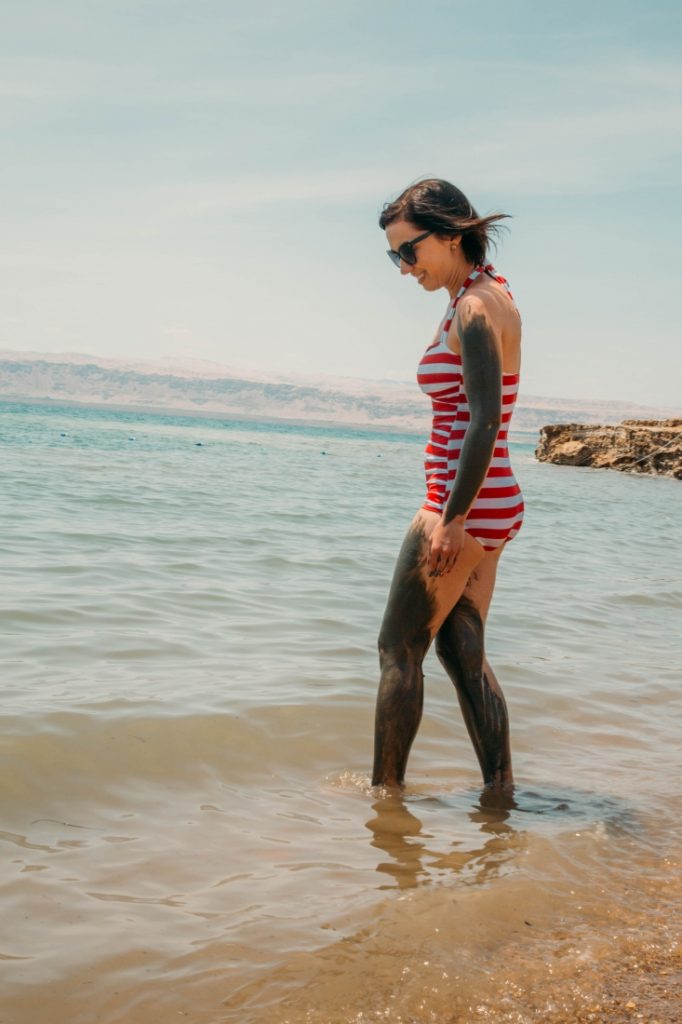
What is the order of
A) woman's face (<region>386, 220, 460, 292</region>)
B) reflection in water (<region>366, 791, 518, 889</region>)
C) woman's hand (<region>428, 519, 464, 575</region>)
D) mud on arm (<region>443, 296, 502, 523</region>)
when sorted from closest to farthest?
reflection in water (<region>366, 791, 518, 889</region>) < mud on arm (<region>443, 296, 502, 523</region>) < woman's hand (<region>428, 519, 464, 575</region>) < woman's face (<region>386, 220, 460, 292</region>)

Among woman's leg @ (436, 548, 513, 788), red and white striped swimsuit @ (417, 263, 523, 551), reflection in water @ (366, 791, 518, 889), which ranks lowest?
reflection in water @ (366, 791, 518, 889)

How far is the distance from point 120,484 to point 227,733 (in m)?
11.8

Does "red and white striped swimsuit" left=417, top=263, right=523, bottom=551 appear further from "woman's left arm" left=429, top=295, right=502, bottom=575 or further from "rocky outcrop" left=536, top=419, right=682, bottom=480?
"rocky outcrop" left=536, top=419, right=682, bottom=480

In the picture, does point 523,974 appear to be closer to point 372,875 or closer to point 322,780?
point 372,875

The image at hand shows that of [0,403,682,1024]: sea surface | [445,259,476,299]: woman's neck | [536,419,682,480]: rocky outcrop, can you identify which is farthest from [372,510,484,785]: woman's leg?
[536,419,682,480]: rocky outcrop

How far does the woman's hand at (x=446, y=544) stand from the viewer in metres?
3.29

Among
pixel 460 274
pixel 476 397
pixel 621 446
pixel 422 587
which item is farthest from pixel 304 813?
pixel 621 446

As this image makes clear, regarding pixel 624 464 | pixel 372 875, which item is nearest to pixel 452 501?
pixel 372 875

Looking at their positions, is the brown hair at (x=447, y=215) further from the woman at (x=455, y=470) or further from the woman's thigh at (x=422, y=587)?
the woman's thigh at (x=422, y=587)

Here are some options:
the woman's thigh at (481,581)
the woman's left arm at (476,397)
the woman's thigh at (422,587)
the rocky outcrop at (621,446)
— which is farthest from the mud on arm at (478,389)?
the rocky outcrop at (621,446)

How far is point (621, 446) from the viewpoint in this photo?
30781 mm

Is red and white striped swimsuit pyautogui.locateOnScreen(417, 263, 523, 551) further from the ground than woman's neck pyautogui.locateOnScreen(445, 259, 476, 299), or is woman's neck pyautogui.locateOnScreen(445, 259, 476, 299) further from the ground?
woman's neck pyautogui.locateOnScreen(445, 259, 476, 299)

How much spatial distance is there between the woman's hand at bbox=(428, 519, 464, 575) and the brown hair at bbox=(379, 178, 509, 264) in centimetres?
92

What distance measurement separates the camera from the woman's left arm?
3.18m
